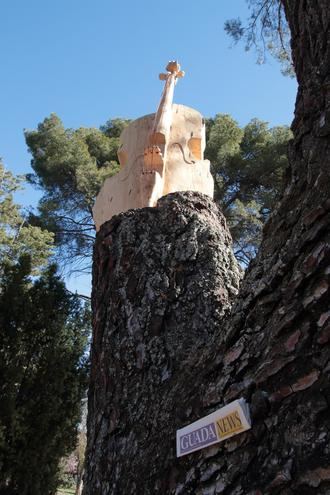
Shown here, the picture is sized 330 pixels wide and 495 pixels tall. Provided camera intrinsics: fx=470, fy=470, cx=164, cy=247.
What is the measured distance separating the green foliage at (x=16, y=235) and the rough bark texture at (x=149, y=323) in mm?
5736

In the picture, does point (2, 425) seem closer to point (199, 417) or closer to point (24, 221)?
point (199, 417)

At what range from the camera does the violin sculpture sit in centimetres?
238

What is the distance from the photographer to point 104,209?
2553mm

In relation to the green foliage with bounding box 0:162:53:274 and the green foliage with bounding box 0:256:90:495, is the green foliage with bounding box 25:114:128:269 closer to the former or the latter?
the green foliage with bounding box 0:162:53:274

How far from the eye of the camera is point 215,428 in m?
1.02

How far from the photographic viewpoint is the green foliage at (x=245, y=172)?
8.16 meters

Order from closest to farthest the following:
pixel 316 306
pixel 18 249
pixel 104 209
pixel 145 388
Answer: pixel 316 306 → pixel 145 388 → pixel 104 209 → pixel 18 249

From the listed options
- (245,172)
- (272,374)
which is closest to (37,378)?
(272,374)

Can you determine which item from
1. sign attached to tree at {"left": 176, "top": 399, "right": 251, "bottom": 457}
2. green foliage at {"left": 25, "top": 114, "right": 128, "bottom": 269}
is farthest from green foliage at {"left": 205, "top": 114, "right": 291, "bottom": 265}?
sign attached to tree at {"left": 176, "top": 399, "right": 251, "bottom": 457}

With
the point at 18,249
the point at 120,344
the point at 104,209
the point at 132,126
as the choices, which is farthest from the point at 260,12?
the point at 18,249

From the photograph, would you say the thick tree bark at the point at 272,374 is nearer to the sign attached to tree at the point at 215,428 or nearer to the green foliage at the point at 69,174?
the sign attached to tree at the point at 215,428

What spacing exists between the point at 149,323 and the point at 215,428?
627mm

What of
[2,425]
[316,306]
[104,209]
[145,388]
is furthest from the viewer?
[2,425]

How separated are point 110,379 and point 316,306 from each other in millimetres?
851
